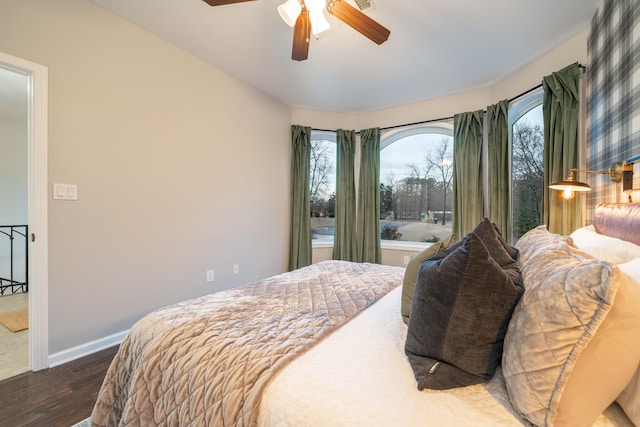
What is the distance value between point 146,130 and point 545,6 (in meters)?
3.32

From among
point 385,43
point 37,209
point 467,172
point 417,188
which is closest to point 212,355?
point 37,209

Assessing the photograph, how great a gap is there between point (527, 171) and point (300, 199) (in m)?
2.70

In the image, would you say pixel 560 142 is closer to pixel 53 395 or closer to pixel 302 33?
pixel 302 33

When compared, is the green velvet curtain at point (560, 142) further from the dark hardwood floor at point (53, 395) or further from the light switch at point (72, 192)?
the light switch at point (72, 192)

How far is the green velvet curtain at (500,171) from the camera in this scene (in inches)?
116

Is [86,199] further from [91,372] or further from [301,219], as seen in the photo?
[301,219]

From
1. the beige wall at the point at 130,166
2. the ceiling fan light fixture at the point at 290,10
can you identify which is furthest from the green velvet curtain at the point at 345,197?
the ceiling fan light fixture at the point at 290,10

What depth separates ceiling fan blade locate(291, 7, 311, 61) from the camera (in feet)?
5.62

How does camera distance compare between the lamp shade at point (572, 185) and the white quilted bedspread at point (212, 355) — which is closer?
the white quilted bedspread at point (212, 355)

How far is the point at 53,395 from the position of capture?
165cm

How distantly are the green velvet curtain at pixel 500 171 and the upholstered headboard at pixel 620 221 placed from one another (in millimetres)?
1332

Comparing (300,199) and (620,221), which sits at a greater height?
(300,199)

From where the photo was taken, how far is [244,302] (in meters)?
1.42

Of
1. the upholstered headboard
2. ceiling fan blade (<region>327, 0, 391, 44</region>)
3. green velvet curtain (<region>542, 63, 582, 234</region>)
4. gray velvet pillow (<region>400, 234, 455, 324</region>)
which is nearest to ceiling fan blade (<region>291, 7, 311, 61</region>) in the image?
ceiling fan blade (<region>327, 0, 391, 44</region>)
